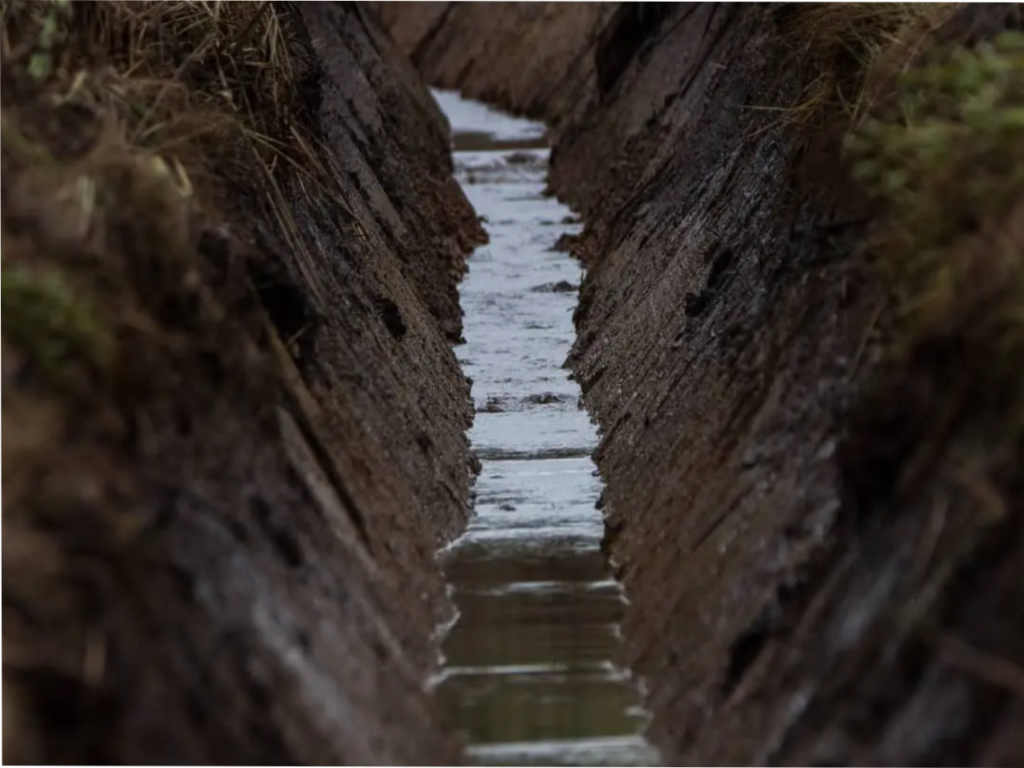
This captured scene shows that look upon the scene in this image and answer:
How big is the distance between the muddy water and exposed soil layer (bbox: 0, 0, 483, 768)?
209 mm

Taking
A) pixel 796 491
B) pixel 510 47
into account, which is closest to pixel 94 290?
pixel 796 491

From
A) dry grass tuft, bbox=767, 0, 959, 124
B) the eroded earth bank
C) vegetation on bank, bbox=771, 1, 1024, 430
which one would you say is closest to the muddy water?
the eroded earth bank

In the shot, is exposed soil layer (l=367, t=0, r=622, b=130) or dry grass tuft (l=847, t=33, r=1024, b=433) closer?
dry grass tuft (l=847, t=33, r=1024, b=433)

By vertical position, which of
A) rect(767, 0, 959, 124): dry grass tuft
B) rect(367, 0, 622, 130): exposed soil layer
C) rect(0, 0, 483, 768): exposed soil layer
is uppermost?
rect(767, 0, 959, 124): dry grass tuft

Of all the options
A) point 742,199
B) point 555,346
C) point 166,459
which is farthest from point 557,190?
point 166,459

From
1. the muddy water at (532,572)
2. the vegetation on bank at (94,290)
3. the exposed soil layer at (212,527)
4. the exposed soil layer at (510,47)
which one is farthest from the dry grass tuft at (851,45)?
the exposed soil layer at (510,47)

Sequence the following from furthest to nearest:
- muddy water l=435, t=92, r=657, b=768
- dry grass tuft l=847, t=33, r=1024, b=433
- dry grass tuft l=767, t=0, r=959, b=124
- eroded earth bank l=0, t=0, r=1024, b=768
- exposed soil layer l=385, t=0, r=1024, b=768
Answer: dry grass tuft l=767, t=0, r=959, b=124 < muddy water l=435, t=92, r=657, b=768 < dry grass tuft l=847, t=33, r=1024, b=433 < exposed soil layer l=385, t=0, r=1024, b=768 < eroded earth bank l=0, t=0, r=1024, b=768

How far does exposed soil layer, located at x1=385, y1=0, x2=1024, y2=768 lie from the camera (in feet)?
17.0

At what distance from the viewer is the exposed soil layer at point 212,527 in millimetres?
4824

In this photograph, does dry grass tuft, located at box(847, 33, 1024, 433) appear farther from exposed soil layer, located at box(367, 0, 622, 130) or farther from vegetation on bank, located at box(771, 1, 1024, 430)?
exposed soil layer, located at box(367, 0, 622, 130)

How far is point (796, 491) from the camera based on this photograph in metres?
6.79

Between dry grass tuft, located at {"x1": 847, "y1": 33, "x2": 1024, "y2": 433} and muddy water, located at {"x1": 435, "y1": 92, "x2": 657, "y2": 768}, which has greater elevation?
dry grass tuft, located at {"x1": 847, "y1": 33, "x2": 1024, "y2": 433}

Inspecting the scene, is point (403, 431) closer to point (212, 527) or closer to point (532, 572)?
point (532, 572)

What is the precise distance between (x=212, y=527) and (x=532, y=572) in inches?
127
